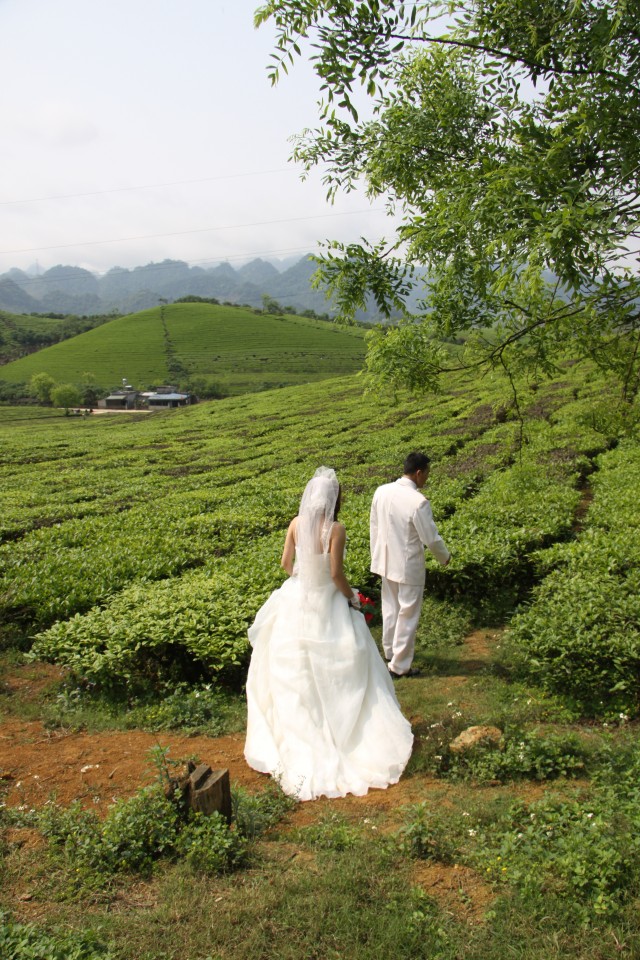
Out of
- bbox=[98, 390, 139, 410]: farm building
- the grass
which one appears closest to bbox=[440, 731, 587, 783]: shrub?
the grass

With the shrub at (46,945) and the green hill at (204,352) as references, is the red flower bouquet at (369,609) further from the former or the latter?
the green hill at (204,352)

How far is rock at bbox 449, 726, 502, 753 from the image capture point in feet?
17.0

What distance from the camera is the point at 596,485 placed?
48.5ft

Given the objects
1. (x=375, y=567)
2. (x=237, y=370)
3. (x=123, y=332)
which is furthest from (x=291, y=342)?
(x=375, y=567)

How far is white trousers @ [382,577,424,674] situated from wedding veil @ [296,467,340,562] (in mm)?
1639

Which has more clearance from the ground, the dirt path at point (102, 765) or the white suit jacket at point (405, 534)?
the white suit jacket at point (405, 534)

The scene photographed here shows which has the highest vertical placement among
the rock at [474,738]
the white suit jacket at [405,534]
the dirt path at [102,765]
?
the white suit jacket at [405,534]

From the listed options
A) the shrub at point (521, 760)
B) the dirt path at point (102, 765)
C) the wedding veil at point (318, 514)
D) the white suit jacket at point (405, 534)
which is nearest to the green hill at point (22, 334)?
the white suit jacket at point (405, 534)

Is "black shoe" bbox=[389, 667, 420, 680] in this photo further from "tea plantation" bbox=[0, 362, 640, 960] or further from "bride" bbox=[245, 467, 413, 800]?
"bride" bbox=[245, 467, 413, 800]

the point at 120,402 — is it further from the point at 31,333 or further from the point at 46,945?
the point at 46,945

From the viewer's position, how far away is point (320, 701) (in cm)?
555

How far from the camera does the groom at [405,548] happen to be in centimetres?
710

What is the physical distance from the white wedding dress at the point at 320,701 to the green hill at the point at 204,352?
7529 cm

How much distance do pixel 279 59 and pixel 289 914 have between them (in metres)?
5.10
